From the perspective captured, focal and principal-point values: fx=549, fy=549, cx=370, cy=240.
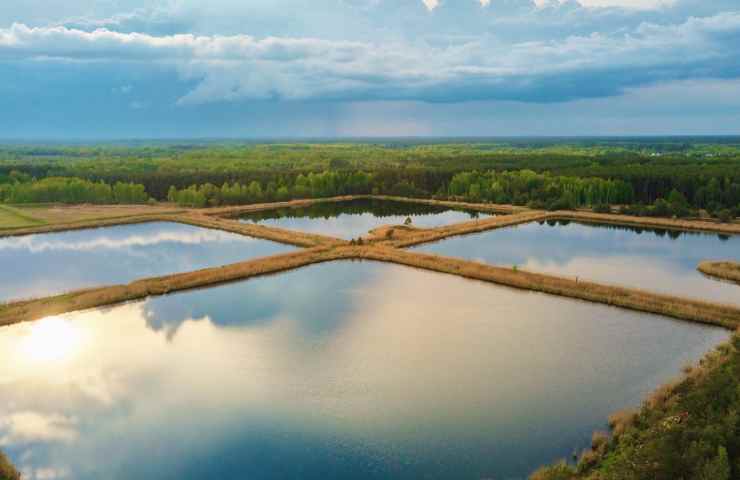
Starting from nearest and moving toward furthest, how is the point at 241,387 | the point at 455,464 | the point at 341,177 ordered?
the point at 455,464, the point at 241,387, the point at 341,177

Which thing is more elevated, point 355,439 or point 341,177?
point 341,177

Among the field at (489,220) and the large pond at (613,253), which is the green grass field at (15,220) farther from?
the large pond at (613,253)

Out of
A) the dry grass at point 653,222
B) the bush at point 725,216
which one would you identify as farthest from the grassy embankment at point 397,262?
the bush at point 725,216

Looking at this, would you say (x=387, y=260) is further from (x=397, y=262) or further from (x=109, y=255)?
(x=109, y=255)

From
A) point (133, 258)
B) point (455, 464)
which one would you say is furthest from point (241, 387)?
point (133, 258)

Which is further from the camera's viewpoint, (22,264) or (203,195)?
(203,195)

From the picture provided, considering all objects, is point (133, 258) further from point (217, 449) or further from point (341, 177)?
point (341, 177)

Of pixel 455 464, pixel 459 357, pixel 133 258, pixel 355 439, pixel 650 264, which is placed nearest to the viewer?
pixel 455 464

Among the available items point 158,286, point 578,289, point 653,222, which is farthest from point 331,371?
point 653,222
